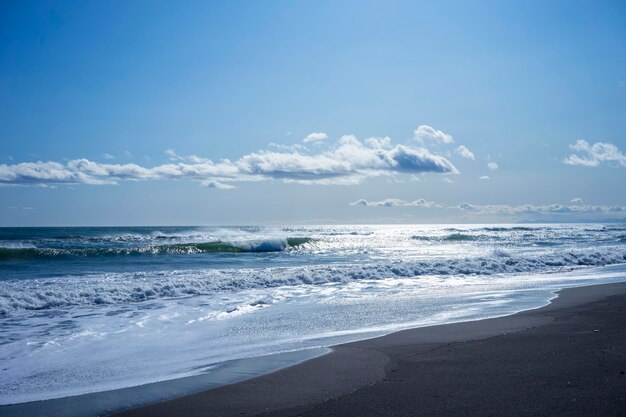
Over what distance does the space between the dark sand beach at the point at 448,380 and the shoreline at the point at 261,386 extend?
1 cm

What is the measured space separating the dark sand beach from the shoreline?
0.05ft

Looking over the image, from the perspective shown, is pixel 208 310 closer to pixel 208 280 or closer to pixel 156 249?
pixel 208 280

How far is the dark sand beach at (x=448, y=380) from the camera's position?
15.1ft

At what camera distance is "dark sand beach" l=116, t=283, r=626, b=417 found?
181 inches

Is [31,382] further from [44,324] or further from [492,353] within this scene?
[492,353]

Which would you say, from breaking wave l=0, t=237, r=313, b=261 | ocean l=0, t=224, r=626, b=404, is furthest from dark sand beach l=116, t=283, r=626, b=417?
breaking wave l=0, t=237, r=313, b=261

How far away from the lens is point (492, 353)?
666cm

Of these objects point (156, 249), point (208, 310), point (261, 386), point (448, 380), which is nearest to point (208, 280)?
point (208, 310)

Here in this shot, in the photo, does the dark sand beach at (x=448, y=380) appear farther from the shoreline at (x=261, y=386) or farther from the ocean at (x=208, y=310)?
the ocean at (x=208, y=310)

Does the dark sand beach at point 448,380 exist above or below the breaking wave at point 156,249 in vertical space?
below

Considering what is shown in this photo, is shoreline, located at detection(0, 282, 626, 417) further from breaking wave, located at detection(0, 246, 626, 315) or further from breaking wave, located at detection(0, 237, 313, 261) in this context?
breaking wave, located at detection(0, 237, 313, 261)

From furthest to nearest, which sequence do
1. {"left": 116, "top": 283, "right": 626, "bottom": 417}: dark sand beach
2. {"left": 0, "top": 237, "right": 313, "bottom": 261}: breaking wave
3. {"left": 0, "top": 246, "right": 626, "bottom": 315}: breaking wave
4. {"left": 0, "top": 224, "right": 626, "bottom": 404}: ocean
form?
{"left": 0, "top": 237, "right": 313, "bottom": 261}: breaking wave, {"left": 0, "top": 246, "right": 626, "bottom": 315}: breaking wave, {"left": 0, "top": 224, "right": 626, "bottom": 404}: ocean, {"left": 116, "top": 283, "right": 626, "bottom": 417}: dark sand beach

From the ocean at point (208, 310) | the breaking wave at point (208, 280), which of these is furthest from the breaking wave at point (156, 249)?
the breaking wave at point (208, 280)

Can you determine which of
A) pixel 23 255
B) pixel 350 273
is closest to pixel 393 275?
pixel 350 273
